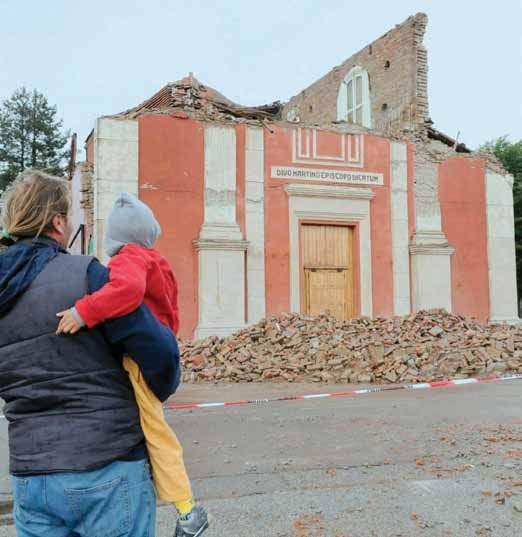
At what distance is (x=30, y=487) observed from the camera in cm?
173

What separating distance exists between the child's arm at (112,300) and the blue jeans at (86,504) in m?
0.44

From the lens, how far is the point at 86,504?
1705 millimetres

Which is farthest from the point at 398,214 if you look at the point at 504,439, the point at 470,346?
the point at 504,439

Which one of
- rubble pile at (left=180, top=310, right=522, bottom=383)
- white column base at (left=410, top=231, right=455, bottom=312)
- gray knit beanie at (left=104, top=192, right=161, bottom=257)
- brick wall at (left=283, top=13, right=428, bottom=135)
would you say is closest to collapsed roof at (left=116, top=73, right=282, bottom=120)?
brick wall at (left=283, top=13, right=428, bottom=135)

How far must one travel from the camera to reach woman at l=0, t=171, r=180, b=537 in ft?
5.61

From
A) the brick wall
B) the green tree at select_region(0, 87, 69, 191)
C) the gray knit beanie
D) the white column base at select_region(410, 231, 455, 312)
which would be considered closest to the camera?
the gray knit beanie

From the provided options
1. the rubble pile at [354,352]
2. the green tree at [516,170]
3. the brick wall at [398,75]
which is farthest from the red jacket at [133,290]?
the green tree at [516,170]

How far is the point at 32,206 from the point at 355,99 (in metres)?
20.3

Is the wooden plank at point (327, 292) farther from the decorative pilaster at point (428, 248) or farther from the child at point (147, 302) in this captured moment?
the child at point (147, 302)

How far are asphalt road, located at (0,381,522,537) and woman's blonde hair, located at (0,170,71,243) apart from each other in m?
2.32

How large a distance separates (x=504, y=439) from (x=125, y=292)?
4969mm

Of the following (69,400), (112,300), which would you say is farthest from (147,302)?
(69,400)

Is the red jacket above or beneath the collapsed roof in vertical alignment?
beneath

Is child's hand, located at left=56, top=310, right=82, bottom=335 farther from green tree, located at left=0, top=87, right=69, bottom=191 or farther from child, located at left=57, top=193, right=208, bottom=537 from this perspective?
green tree, located at left=0, top=87, right=69, bottom=191
